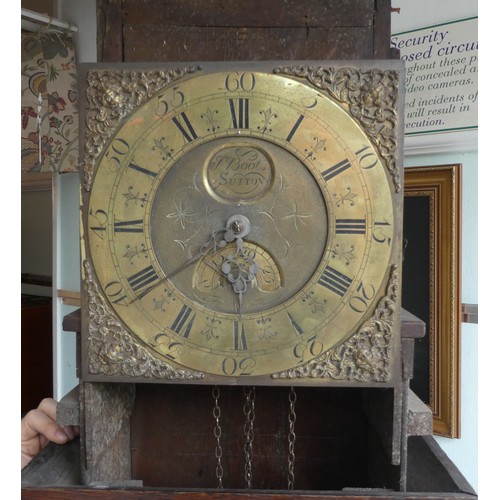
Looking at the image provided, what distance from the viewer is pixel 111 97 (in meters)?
1.09

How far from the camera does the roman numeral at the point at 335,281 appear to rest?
3.51 feet

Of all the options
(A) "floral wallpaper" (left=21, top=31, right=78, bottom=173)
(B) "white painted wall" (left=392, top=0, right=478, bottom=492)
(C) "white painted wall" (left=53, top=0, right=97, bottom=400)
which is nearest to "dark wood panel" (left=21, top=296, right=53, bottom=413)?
(C) "white painted wall" (left=53, top=0, right=97, bottom=400)

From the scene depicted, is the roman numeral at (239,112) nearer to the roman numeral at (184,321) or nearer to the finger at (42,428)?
the roman numeral at (184,321)

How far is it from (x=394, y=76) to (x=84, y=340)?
82 cm

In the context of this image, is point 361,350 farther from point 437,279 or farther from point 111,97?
point 437,279

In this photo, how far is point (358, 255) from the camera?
3.51ft

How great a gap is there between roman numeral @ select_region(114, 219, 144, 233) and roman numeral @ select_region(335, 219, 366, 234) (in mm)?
397

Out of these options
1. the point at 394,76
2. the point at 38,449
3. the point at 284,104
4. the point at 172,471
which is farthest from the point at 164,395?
the point at 394,76

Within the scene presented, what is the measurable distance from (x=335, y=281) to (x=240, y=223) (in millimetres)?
223

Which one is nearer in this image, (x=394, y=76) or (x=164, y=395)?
(x=394, y=76)

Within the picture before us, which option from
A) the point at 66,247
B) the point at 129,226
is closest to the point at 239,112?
the point at 129,226

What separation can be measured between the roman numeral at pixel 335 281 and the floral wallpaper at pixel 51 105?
1.52m

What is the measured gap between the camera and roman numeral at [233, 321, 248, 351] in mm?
1074

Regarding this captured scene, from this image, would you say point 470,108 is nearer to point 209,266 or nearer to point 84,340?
point 209,266
